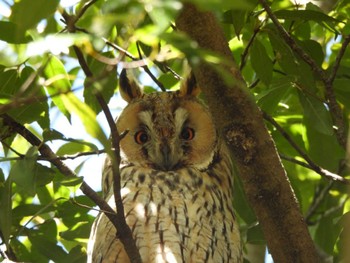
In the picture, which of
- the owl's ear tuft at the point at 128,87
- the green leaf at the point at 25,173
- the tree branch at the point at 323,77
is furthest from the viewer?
the owl's ear tuft at the point at 128,87

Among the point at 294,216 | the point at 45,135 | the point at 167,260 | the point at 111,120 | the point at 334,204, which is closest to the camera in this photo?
the point at 111,120

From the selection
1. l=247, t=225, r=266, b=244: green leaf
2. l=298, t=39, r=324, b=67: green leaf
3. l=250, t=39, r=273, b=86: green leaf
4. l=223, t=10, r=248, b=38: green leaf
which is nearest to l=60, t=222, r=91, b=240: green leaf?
l=247, t=225, r=266, b=244: green leaf

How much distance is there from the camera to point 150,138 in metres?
3.55

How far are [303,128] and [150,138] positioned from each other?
72 centimetres

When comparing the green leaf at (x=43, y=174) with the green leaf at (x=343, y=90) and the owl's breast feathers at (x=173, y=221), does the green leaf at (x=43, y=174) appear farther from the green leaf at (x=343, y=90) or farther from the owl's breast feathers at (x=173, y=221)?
the green leaf at (x=343, y=90)

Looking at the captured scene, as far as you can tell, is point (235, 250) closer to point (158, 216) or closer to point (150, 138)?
point (158, 216)

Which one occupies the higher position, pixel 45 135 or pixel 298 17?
pixel 298 17

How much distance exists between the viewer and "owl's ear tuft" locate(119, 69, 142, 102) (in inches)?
146

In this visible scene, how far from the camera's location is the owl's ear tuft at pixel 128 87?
371 cm

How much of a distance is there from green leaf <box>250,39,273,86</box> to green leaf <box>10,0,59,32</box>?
1.49m

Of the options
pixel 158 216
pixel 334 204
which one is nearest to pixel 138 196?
pixel 158 216

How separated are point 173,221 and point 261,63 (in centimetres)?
75

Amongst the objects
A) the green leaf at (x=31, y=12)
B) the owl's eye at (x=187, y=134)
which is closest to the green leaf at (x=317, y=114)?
the owl's eye at (x=187, y=134)

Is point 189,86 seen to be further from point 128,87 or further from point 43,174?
point 43,174
